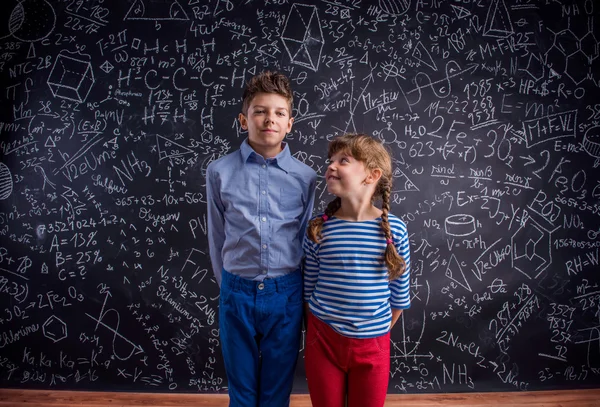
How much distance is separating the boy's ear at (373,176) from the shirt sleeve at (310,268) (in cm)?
35

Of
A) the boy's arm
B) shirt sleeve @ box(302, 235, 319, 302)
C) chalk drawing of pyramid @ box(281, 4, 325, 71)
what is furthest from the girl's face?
chalk drawing of pyramid @ box(281, 4, 325, 71)

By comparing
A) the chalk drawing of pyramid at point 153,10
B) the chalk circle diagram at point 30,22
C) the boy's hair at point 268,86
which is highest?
the chalk drawing of pyramid at point 153,10

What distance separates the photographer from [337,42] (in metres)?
2.27

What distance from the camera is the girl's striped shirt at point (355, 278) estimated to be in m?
1.36

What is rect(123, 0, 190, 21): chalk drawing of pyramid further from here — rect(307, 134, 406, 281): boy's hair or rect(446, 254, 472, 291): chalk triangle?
rect(446, 254, 472, 291): chalk triangle

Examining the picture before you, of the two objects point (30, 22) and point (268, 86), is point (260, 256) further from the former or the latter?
point (30, 22)

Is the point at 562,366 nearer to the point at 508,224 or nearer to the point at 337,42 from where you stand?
the point at 508,224

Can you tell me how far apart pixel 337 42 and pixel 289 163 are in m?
1.11

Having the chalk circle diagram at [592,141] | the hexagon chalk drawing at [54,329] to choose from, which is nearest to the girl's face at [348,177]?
the chalk circle diagram at [592,141]

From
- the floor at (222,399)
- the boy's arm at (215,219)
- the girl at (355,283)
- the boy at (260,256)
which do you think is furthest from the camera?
the floor at (222,399)

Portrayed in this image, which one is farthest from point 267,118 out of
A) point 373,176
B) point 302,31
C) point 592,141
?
point 592,141

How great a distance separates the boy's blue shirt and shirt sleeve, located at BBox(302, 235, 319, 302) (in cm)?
4

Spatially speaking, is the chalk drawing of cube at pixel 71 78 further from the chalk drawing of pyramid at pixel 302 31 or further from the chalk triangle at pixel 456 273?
the chalk triangle at pixel 456 273

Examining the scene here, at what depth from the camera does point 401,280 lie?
1.48m
